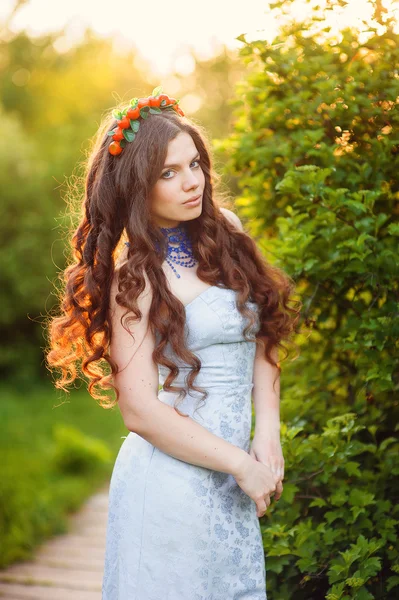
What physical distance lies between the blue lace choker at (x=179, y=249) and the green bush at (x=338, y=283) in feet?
1.24

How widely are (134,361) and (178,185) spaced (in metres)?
0.53

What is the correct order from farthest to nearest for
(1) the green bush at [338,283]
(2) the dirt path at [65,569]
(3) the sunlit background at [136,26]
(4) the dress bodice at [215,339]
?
(3) the sunlit background at [136,26] → (2) the dirt path at [65,569] → (1) the green bush at [338,283] → (4) the dress bodice at [215,339]

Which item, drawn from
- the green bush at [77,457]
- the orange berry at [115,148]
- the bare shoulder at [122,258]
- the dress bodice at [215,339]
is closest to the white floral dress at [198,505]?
the dress bodice at [215,339]

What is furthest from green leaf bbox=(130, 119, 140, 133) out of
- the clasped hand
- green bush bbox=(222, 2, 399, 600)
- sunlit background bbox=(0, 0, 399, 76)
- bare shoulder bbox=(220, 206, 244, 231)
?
sunlit background bbox=(0, 0, 399, 76)

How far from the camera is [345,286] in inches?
102

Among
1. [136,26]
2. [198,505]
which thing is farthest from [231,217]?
[136,26]

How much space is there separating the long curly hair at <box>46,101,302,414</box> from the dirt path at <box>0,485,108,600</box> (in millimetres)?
1776

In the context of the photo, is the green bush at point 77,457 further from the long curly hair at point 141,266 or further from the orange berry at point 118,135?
the orange berry at point 118,135

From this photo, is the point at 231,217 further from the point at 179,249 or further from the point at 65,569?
the point at 65,569

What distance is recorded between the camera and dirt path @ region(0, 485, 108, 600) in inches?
142

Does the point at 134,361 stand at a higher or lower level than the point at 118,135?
lower

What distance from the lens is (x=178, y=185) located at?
6.92ft

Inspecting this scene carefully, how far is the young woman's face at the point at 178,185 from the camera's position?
2105 mm

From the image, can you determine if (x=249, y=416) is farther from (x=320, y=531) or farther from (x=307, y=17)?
(x=307, y=17)
